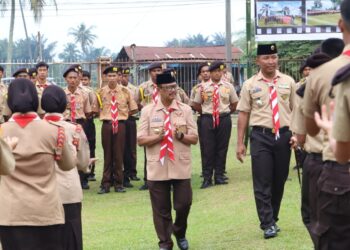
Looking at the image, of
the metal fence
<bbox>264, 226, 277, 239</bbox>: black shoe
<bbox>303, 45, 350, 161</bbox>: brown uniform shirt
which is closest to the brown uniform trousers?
<bbox>264, 226, 277, 239</bbox>: black shoe

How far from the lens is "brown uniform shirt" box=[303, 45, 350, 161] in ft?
15.5

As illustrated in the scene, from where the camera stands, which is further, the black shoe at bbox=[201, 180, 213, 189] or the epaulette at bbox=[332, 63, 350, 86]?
the black shoe at bbox=[201, 180, 213, 189]

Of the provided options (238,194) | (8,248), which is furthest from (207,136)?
(8,248)

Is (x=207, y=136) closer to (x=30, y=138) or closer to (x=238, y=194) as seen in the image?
(x=238, y=194)

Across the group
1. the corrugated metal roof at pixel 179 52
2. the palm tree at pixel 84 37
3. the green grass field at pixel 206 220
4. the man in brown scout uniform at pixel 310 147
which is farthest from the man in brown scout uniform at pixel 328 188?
the palm tree at pixel 84 37

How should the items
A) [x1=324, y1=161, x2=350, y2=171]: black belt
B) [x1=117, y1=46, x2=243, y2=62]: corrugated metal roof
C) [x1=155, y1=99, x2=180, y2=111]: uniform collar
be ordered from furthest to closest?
1. [x1=117, y1=46, x2=243, y2=62]: corrugated metal roof
2. [x1=155, y1=99, x2=180, y2=111]: uniform collar
3. [x1=324, y1=161, x2=350, y2=171]: black belt

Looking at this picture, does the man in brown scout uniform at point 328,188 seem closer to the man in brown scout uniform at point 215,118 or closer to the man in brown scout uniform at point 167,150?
the man in brown scout uniform at point 167,150

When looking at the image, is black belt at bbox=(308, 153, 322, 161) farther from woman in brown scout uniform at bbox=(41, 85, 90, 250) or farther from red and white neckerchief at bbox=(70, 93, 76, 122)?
red and white neckerchief at bbox=(70, 93, 76, 122)

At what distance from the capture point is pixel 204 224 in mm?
10039

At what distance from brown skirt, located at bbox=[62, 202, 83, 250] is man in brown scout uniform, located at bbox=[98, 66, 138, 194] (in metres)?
6.31

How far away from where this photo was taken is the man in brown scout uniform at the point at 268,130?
8.70m

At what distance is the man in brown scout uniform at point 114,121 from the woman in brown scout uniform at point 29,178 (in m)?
7.01

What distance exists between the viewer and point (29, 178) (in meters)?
6.05

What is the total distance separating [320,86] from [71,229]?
10.0 feet
